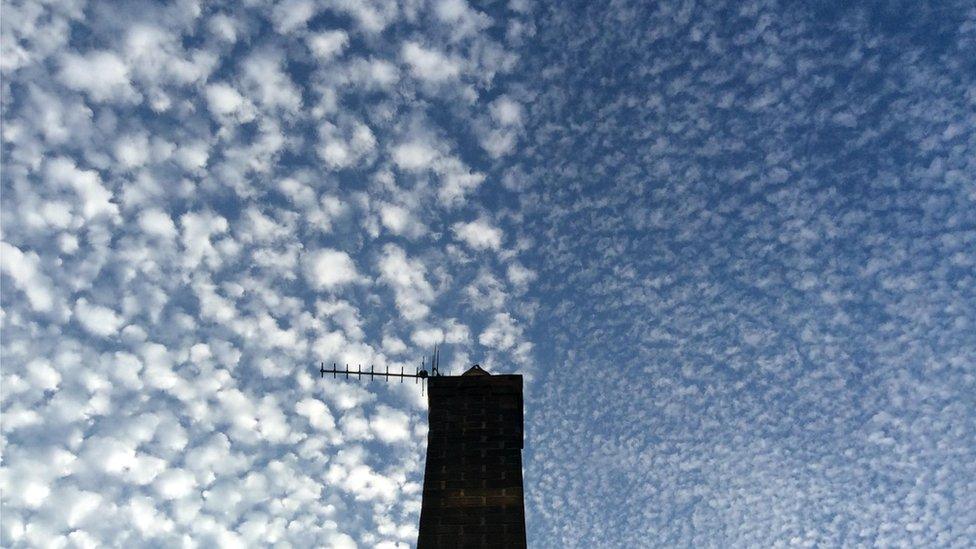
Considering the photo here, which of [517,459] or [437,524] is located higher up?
[517,459]

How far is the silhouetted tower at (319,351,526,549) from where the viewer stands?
58.2 metres

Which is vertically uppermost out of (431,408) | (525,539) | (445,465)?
(431,408)

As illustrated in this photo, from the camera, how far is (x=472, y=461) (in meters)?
63.9

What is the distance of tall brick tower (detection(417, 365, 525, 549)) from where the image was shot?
58188 millimetres

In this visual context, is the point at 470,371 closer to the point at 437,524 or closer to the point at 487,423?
the point at 487,423

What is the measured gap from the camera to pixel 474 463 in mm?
63719

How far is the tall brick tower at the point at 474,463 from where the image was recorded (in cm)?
5819

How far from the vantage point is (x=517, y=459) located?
2530 inches

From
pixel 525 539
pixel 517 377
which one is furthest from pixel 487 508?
pixel 517 377

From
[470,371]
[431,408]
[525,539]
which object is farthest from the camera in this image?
[470,371]

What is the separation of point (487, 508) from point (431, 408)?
42.1 ft

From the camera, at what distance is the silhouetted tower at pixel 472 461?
58219mm

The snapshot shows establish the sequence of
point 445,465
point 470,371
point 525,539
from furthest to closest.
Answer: point 470,371 < point 445,465 < point 525,539

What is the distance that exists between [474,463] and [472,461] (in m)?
0.28
